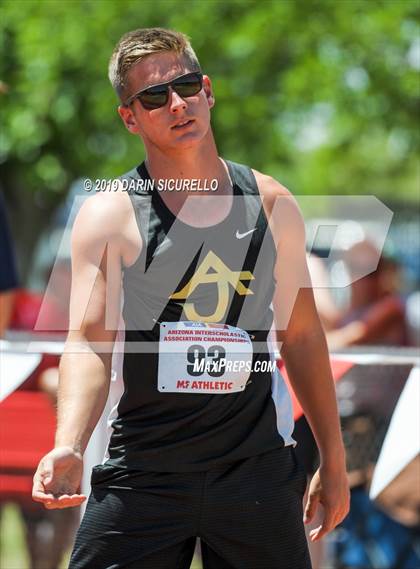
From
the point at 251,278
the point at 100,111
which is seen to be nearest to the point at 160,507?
the point at 251,278

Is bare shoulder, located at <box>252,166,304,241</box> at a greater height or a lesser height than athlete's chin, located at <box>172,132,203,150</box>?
lesser

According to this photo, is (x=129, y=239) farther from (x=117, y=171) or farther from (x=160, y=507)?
(x=117, y=171)

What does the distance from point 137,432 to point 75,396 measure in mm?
222

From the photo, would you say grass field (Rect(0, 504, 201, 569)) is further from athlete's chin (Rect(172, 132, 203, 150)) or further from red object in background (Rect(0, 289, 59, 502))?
athlete's chin (Rect(172, 132, 203, 150))

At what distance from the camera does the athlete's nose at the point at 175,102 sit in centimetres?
294

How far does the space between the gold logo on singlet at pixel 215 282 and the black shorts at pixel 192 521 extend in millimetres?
423

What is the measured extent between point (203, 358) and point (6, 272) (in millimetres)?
2121

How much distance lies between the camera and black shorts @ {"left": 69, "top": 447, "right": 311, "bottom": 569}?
287cm

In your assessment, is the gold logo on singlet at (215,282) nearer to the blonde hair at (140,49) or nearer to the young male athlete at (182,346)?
the young male athlete at (182,346)

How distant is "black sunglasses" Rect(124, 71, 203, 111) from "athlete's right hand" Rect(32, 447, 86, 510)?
3.23 ft

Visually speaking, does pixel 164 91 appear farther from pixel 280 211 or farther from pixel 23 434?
pixel 23 434

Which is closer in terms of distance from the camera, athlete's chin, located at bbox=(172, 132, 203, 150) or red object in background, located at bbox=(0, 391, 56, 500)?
athlete's chin, located at bbox=(172, 132, 203, 150)

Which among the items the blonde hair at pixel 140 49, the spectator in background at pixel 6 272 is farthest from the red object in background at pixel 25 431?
the blonde hair at pixel 140 49

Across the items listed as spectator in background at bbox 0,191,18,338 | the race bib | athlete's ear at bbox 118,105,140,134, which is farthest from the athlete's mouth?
spectator in background at bbox 0,191,18,338
